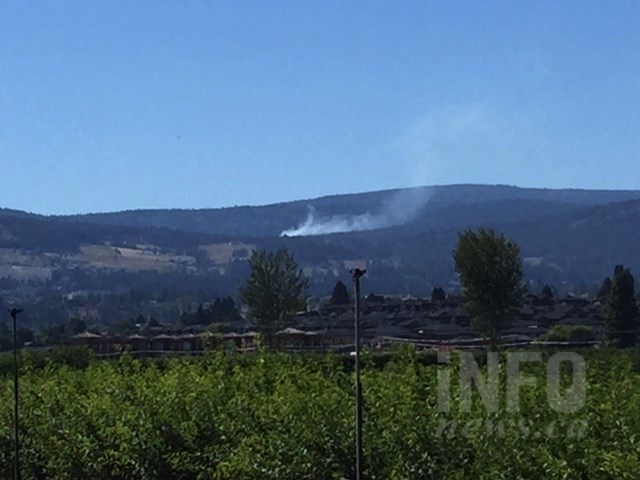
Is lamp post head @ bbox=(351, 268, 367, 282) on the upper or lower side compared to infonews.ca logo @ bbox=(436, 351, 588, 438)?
upper

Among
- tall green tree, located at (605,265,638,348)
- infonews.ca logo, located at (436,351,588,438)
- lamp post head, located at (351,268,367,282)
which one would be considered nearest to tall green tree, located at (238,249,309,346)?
tall green tree, located at (605,265,638,348)

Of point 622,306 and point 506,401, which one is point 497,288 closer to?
point 622,306

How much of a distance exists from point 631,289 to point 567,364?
4580 cm

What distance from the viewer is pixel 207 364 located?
20.5 metres

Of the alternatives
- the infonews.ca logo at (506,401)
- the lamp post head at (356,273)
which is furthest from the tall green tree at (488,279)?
the lamp post head at (356,273)

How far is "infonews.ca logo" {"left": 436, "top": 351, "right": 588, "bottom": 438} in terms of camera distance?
12.4 metres

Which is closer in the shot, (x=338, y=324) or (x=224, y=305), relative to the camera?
(x=338, y=324)

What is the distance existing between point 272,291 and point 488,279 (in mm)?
16648

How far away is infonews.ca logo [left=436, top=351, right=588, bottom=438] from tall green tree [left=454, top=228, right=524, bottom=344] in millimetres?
42021

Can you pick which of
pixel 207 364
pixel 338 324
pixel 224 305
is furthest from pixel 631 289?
pixel 224 305

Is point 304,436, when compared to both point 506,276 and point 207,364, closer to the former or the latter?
point 207,364

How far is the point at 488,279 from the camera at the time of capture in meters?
57.5

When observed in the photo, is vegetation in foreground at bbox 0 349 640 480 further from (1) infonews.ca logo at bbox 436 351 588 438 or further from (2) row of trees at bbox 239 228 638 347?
(2) row of trees at bbox 239 228 638 347

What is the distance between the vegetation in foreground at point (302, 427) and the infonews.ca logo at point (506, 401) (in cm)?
2
